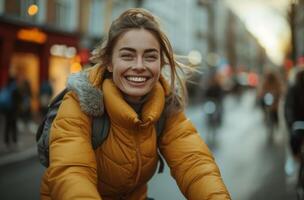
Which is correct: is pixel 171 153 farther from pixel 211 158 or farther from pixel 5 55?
pixel 5 55

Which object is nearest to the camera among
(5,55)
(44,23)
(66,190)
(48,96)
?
(66,190)

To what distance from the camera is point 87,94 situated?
227 cm

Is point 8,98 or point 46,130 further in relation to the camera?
point 8,98

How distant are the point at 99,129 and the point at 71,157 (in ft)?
0.76

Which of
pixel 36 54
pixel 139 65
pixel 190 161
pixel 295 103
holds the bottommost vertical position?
pixel 36 54

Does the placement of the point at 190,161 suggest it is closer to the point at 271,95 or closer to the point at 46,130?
the point at 46,130

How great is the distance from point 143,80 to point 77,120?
344 millimetres

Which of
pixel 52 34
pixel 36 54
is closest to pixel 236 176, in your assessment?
pixel 36 54

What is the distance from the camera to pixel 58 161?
2.08m

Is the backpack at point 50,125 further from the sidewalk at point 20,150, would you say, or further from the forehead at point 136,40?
the sidewalk at point 20,150

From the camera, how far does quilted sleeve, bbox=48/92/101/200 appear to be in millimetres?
2014

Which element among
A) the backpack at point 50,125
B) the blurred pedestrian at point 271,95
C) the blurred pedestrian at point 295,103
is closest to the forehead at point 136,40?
the backpack at point 50,125

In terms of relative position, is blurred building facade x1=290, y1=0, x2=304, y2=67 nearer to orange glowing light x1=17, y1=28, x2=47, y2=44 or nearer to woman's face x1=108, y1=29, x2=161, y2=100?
woman's face x1=108, y1=29, x2=161, y2=100

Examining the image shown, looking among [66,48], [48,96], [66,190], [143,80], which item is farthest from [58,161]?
[66,48]
